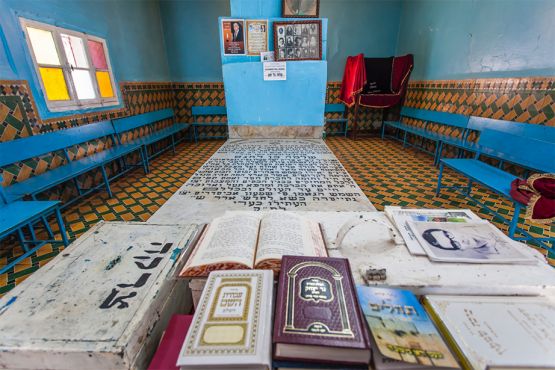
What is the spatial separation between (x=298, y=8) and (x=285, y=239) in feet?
15.1

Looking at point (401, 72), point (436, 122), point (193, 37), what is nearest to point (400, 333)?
point (436, 122)

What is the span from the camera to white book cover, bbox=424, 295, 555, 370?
594 millimetres

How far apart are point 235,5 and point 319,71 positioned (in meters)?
1.78

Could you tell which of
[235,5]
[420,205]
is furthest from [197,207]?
[235,5]

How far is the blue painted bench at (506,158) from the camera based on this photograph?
2.78m

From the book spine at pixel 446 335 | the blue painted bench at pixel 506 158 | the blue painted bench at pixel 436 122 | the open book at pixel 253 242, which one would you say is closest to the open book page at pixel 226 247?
the open book at pixel 253 242

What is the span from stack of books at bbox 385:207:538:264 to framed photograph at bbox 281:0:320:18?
426 centimetres

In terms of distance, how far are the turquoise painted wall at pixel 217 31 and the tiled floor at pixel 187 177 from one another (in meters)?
2.90

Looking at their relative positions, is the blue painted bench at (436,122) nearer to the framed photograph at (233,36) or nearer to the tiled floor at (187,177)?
the tiled floor at (187,177)

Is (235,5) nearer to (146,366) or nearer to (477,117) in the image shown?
(477,117)

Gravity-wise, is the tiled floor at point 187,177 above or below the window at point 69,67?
below

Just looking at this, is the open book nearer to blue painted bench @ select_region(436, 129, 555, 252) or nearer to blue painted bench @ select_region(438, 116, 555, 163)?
blue painted bench @ select_region(436, 129, 555, 252)

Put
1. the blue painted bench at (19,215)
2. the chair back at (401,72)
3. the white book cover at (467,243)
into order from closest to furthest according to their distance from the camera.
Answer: the white book cover at (467,243)
the blue painted bench at (19,215)
the chair back at (401,72)

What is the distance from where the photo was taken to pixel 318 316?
682mm
